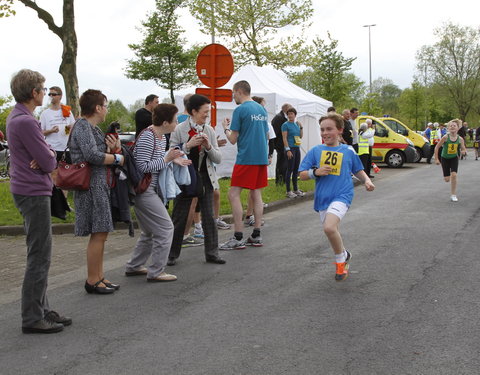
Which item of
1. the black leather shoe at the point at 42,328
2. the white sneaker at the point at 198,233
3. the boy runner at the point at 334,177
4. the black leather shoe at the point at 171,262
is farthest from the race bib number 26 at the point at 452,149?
the black leather shoe at the point at 42,328

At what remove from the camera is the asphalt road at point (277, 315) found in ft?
11.8

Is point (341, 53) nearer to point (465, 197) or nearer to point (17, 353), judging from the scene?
point (465, 197)

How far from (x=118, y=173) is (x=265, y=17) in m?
30.0

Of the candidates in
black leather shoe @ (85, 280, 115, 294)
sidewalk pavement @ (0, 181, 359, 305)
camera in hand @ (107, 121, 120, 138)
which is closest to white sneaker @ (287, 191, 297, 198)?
sidewalk pavement @ (0, 181, 359, 305)

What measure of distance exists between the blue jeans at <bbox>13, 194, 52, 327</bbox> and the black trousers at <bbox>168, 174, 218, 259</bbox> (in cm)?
215

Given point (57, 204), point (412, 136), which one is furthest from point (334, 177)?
point (412, 136)

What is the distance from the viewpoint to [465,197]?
12258 mm

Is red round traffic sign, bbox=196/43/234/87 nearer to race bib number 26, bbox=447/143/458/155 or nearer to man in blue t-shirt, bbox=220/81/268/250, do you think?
man in blue t-shirt, bbox=220/81/268/250

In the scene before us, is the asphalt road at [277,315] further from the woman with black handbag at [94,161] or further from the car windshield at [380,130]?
the car windshield at [380,130]

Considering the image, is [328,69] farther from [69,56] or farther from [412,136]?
[69,56]

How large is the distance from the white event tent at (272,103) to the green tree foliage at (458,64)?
162 feet

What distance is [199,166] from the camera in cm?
659

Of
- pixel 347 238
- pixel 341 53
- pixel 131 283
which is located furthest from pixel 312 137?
pixel 341 53

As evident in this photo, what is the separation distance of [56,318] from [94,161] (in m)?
1.31
